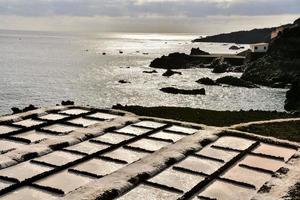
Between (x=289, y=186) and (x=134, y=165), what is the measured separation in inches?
254

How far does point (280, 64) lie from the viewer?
9562 centimetres

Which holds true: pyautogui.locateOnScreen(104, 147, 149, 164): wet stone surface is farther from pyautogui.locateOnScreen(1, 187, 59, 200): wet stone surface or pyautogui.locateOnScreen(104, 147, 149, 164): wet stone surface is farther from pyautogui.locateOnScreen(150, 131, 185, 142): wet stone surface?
pyautogui.locateOnScreen(1, 187, 59, 200): wet stone surface

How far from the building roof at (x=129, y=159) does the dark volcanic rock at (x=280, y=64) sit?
7035 cm

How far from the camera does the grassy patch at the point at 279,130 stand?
25.8 meters

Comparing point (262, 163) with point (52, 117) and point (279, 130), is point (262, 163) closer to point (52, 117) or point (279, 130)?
point (279, 130)

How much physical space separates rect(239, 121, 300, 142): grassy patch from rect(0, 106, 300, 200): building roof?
315 cm

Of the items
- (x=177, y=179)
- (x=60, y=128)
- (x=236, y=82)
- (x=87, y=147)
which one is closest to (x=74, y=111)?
(x=60, y=128)

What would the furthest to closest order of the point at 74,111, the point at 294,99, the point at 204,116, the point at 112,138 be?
1. the point at 294,99
2. the point at 204,116
3. the point at 74,111
4. the point at 112,138

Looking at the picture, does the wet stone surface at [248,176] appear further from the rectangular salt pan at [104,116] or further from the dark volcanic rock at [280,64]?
the dark volcanic rock at [280,64]

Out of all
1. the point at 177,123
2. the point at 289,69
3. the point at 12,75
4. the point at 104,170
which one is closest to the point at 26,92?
the point at 12,75

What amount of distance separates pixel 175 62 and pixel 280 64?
48.7m

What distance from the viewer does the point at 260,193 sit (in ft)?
51.7

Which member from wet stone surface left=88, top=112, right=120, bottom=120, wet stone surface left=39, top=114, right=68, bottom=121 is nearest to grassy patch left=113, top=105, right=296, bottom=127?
wet stone surface left=88, top=112, right=120, bottom=120

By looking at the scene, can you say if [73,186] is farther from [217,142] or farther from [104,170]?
[217,142]
